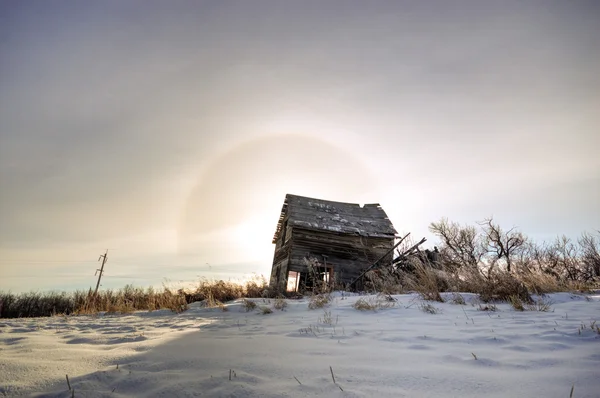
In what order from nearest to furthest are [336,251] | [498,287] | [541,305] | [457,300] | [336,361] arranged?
[336,361] < [541,305] < [457,300] < [498,287] < [336,251]

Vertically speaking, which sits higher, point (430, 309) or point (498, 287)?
point (498, 287)

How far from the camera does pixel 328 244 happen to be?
55.7 feet

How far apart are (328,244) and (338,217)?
226 centimetres

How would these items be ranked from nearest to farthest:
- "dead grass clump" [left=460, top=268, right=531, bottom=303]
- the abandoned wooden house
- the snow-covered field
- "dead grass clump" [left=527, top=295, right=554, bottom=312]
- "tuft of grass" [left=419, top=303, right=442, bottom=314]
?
the snow-covered field < "dead grass clump" [left=527, top=295, right=554, bottom=312] < "tuft of grass" [left=419, top=303, right=442, bottom=314] < "dead grass clump" [left=460, top=268, right=531, bottom=303] < the abandoned wooden house

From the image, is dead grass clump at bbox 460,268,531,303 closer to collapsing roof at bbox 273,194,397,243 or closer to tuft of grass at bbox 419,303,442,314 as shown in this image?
tuft of grass at bbox 419,303,442,314

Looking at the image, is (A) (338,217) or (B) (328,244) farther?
(A) (338,217)

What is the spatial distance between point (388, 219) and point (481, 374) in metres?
17.9

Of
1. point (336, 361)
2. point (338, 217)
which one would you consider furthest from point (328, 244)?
point (336, 361)

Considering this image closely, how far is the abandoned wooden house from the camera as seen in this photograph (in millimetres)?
16391

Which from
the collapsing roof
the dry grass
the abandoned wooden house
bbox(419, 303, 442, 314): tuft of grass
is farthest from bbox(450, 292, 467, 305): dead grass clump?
the collapsing roof

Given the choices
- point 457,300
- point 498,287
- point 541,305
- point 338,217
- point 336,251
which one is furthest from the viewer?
point 338,217

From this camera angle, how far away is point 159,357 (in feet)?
7.92

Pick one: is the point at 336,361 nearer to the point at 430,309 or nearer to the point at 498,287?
the point at 430,309

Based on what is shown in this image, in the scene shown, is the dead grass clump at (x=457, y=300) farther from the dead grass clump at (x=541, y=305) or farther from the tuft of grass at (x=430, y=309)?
the dead grass clump at (x=541, y=305)
